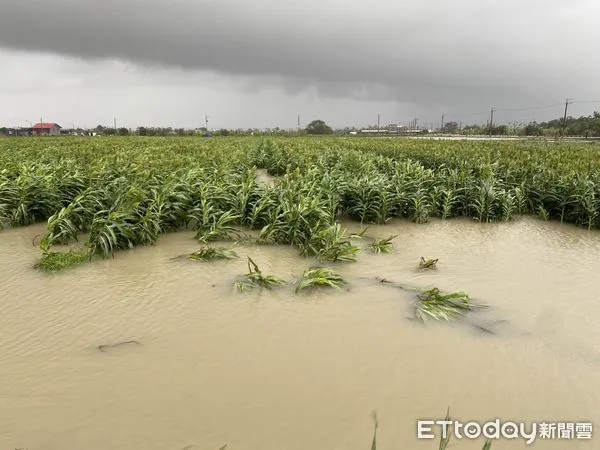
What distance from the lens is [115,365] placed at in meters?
3.27

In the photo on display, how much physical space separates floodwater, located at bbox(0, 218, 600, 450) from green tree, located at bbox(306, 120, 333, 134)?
7816 cm

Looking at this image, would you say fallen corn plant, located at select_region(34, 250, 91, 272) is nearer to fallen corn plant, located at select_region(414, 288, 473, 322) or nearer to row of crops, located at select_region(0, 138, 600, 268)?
row of crops, located at select_region(0, 138, 600, 268)

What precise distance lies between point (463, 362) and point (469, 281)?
6.89ft

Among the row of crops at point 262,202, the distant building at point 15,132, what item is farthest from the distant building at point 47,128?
the row of crops at point 262,202

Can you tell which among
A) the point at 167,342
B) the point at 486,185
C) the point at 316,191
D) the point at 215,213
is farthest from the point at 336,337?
the point at 486,185

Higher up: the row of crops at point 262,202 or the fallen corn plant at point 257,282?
the row of crops at point 262,202

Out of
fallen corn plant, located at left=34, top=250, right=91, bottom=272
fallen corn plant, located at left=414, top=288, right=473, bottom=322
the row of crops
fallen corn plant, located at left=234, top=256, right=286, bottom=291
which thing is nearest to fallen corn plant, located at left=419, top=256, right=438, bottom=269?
fallen corn plant, located at left=414, top=288, right=473, bottom=322

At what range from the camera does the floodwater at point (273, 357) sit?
104 inches

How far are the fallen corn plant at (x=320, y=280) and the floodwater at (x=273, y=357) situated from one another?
16cm

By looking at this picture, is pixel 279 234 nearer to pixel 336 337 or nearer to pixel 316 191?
pixel 316 191
